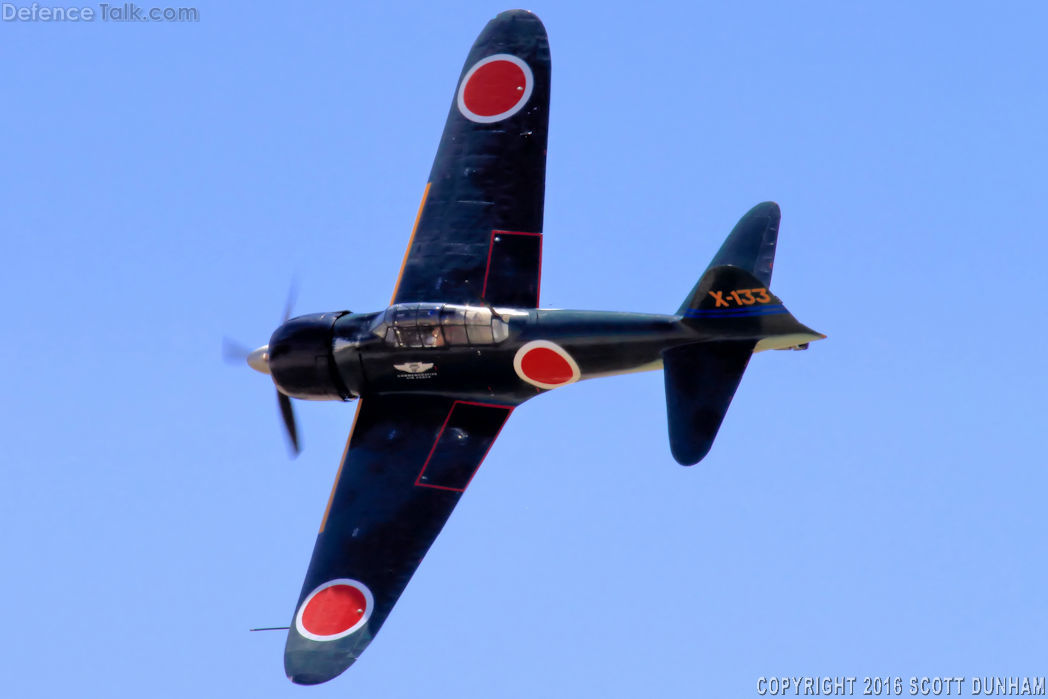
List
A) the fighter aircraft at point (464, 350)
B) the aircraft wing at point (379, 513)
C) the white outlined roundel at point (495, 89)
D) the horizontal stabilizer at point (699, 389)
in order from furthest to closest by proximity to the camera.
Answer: the white outlined roundel at point (495, 89) → the fighter aircraft at point (464, 350) → the aircraft wing at point (379, 513) → the horizontal stabilizer at point (699, 389)

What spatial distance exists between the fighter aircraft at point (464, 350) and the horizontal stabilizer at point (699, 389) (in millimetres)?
23

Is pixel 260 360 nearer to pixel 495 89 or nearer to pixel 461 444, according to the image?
pixel 461 444

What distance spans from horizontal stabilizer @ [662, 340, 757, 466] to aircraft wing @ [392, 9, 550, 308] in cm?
346

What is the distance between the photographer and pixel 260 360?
27.8 m

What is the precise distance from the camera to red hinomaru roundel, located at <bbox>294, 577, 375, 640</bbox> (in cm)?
2433

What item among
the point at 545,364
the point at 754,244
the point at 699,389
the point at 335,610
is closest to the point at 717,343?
the point at 699,389

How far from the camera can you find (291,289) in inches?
1109

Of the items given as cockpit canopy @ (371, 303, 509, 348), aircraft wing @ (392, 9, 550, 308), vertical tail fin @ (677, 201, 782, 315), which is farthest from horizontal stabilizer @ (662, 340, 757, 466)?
aircraft wing @ (392, 9, 550, 308)

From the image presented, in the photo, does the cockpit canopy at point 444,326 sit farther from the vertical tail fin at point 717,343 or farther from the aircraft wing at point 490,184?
the vertical tail fin at point 717,343

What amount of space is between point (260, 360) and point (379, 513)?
414 centimetres

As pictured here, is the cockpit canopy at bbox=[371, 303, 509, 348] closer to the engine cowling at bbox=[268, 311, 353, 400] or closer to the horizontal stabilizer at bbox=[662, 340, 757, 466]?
the engine cowling at bbox=[268, 311, 353, 400]

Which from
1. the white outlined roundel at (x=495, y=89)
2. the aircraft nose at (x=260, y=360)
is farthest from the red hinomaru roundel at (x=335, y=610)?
the white outlined roundel at (x=495, y=89)

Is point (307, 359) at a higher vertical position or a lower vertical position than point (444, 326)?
lower

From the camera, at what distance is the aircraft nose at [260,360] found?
27748mm
